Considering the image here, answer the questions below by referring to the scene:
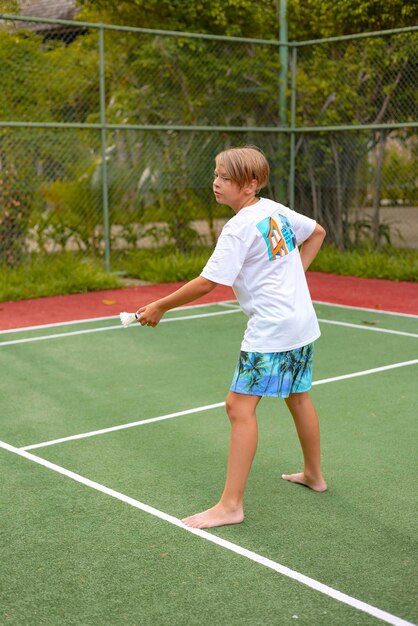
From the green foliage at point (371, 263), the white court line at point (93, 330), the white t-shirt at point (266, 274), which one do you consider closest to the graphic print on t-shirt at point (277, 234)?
the white t-shirt at point (266, 274)

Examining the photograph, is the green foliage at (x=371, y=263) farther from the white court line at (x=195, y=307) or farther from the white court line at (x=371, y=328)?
the white court line at (x=371, y=328)

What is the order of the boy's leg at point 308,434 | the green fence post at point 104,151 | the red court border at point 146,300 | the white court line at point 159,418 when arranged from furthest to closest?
the green fence post at point 104,151
the red court border at point 146,300
the white court line at point 159,418
the boy's leg at point 308,434

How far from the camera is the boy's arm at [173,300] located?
389 centimetres

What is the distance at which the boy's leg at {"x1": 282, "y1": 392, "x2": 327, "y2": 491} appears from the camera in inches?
169

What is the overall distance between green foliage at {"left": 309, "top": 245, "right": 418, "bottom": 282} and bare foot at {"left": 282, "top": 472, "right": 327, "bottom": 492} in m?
7.76

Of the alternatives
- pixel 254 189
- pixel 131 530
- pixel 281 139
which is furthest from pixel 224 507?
pixel 281 139

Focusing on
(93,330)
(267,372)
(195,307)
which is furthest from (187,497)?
(195,307)

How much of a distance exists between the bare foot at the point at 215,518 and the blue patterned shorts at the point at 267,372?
1.79 feet

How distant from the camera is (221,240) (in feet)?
12.8

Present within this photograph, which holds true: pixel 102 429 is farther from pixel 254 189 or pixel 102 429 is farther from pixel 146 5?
pixel 146 5

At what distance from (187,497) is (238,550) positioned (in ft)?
2.29

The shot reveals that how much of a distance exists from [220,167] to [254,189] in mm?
179

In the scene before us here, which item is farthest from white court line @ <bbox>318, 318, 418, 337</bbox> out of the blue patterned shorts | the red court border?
the blue patterned shorts

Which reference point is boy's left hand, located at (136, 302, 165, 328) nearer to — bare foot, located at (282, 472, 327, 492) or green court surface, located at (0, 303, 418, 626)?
green court surface, located at (0, 303, 418, 626)
